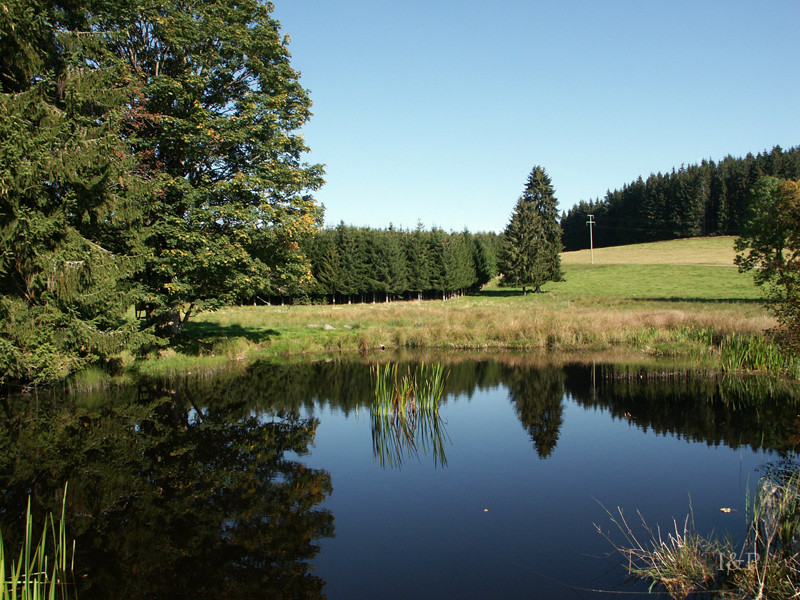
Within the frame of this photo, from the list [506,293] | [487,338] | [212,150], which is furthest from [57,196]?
[506,293]

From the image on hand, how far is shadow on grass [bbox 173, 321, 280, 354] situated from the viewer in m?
20.5

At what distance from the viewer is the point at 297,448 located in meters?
10.7

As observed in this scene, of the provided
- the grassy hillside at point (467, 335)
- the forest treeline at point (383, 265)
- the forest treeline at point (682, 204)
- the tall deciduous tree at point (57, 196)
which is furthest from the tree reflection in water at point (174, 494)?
the forest treeline at point (682, 204)

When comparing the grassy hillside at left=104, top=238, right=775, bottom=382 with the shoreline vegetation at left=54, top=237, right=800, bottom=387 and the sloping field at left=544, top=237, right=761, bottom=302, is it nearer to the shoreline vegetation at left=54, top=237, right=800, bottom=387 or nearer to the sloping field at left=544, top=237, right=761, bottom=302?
the shoreline vegetation at left=54, top=237, right=800, bottom=387

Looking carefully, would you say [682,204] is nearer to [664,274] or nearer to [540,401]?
[664,274]

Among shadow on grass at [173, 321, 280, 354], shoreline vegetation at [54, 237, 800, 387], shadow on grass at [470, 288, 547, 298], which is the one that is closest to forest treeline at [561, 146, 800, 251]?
shadow on grass at [470, 288, 547, 298]

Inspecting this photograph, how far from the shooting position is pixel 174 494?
810cm

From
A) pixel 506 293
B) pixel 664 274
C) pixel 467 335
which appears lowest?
pixel 467 335

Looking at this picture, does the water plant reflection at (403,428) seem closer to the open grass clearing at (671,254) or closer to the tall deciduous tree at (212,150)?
the tall deciduous tree at (212,150)

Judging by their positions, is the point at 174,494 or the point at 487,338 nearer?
the point at 174,494

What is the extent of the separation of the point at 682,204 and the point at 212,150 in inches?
3898

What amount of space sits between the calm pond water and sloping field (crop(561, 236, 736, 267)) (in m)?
57.9

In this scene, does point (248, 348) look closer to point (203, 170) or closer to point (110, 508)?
point (203, 170)

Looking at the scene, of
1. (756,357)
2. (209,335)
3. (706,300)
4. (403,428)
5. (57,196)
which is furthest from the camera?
(706,300)
